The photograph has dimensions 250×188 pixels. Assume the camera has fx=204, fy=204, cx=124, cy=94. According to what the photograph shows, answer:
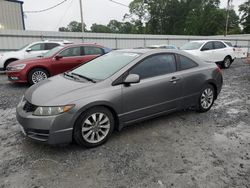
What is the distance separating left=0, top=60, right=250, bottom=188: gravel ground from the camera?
2.47m

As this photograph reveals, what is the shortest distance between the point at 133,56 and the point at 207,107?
7.33 feet

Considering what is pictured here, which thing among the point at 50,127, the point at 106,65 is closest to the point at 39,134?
the point at 50,127

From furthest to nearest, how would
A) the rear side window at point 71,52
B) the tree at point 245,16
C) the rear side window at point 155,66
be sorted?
the tree at point 245,16
the rear side window at point 71,52
the rear side window at point 155,66

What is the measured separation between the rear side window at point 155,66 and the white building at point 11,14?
2205 cm

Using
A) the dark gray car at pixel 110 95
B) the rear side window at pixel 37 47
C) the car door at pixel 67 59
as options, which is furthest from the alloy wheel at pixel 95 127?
the rear side window at pixel 37 47

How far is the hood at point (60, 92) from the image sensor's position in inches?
113

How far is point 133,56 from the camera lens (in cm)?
371

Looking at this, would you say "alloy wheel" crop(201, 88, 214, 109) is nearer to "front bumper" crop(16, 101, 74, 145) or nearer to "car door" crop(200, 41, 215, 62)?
"front bumper" crop(16, 101, 74, 145)

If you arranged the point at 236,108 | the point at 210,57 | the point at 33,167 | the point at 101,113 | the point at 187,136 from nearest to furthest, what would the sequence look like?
the point at 33,167 → the point at 101,113 → the point at 187,136 → the point at 236,108 → the point at 210,57

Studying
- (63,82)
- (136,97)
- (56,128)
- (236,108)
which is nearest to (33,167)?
(56,128)

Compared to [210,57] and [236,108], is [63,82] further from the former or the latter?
[210,57]

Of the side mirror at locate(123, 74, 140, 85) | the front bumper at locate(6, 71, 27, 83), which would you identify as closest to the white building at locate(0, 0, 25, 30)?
the front bumper at locate(6, 71, 27, 83)

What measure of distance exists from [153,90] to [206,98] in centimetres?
166

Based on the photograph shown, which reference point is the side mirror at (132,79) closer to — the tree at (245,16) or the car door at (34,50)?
the car door at (34,50)
